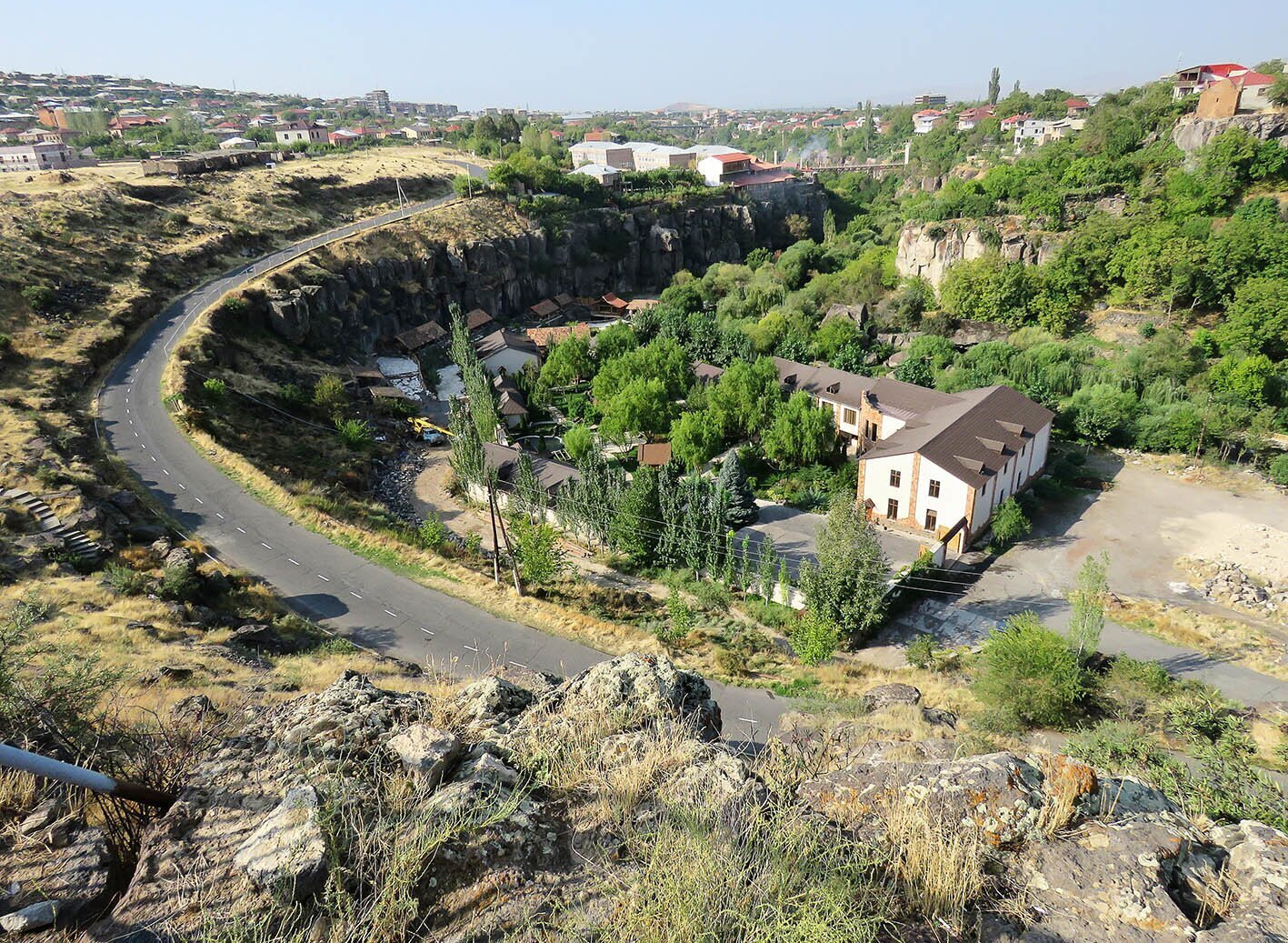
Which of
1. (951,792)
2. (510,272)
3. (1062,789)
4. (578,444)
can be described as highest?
(1062,789)

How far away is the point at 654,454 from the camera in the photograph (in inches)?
1267

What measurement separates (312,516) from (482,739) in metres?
19.1

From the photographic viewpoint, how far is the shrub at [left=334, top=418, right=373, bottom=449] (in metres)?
33.2

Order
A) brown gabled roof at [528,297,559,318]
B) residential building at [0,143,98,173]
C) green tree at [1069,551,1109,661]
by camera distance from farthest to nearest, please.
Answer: residential building at [0,143,98,173] < brown gabled roof at [528,297,559,318] < green tree at [1069,551,1109,661]

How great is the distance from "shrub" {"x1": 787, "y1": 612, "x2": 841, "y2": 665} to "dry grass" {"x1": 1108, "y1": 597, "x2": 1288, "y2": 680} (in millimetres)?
9747

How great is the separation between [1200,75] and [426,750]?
263 feet

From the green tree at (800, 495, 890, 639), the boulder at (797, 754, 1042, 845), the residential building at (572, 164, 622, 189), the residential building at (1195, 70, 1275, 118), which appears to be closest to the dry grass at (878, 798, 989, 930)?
the boulder at (797, 754, 1042, 845)

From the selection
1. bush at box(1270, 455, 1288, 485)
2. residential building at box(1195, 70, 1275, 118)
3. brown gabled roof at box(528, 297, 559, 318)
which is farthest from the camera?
brown gabled roof at box(528, 297, 559, 318)

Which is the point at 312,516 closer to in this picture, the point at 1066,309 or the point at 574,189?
the point at 1066,309

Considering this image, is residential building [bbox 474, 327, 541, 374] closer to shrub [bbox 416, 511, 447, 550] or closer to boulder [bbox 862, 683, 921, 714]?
shrub [bbox 416, 511, 447, 550]

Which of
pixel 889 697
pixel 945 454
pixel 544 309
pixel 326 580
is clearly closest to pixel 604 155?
pixel 544 309

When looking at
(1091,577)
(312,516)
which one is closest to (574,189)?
(312,516)

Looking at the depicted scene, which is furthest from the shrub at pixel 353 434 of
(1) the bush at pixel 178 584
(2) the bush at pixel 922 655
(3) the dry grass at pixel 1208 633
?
(3) the dry grass at pixel 1208 633

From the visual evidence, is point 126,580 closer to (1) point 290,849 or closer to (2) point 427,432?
(1) point 290,849
